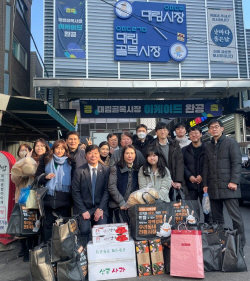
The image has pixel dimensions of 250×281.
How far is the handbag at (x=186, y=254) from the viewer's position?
11.5 feet

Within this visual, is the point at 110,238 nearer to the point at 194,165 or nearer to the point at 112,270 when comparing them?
the point at 112,270

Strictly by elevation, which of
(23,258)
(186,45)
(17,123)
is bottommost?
(23,258)

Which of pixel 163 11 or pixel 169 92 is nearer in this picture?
pixel 163 11

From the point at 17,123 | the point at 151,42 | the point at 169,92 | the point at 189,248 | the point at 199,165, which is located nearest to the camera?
the point at 189,248

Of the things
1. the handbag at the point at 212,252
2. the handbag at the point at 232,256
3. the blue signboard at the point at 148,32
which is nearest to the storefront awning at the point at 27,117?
the handbag at the point at 212,252

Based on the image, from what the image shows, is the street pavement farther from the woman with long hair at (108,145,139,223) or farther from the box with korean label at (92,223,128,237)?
the woman with long hair at (108,145,139,223)

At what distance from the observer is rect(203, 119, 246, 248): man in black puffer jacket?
4.22 meters

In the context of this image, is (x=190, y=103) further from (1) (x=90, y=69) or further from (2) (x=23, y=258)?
(2) (x=23, y=258)

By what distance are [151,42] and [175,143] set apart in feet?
23.2

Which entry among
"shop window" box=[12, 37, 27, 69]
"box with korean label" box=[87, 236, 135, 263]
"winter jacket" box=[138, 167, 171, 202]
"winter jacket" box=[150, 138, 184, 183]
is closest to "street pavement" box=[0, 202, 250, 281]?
"box with korean label" box=[87, 236, 135, 263]

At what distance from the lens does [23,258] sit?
451cm

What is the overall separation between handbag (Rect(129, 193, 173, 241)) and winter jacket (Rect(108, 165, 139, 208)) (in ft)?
1.29

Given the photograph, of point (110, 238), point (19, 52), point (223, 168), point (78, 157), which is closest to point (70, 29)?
point (19, 52)

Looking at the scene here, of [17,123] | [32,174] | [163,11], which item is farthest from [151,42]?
[32,174]
